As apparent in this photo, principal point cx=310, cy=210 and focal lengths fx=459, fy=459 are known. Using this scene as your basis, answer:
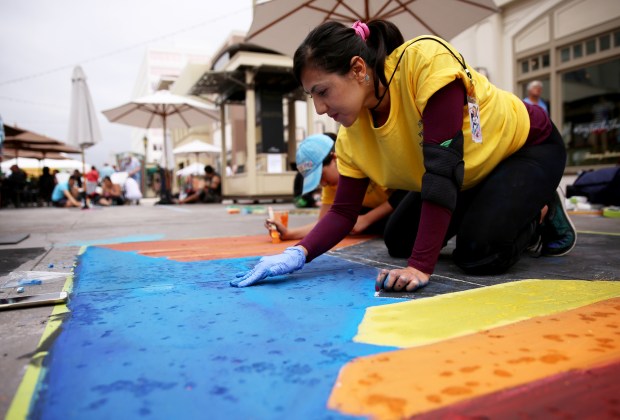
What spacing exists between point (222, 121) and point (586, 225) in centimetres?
958

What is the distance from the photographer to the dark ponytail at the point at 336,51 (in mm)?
1483

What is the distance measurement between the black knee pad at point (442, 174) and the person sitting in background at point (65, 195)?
11.8m

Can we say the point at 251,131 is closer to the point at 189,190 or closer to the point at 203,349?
the point at 189,190

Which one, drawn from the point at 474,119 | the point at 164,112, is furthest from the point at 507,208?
the point at 164,112

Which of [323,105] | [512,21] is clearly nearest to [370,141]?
[323,105]

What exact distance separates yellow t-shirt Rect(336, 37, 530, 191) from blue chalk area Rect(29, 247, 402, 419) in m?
0.46

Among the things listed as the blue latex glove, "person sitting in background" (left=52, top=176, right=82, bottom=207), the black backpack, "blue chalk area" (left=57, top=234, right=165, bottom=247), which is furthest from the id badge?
"person sitting in background" (left=52, top=176, right=82, bottom=207)

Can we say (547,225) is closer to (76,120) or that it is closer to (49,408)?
(49,408)

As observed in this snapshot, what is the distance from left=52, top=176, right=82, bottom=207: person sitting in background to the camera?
1162 centimetres

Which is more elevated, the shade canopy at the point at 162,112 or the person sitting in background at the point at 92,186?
the shade canopy at the point at 162,112

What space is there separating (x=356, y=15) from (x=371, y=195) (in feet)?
8.56

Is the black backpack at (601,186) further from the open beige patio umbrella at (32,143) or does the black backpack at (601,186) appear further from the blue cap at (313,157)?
the open beige patio umbrella at (32,143)

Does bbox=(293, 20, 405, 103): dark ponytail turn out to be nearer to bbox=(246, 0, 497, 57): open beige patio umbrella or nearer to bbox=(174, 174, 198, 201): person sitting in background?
bbox=(246, 0, 497, 57): open beige patio umbrella

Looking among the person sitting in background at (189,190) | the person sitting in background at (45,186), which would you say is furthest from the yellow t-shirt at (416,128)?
the person sitting in background at (45,186)
